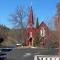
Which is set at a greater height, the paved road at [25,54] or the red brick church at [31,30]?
the red brick church at [31,30]

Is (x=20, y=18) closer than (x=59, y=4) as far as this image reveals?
No

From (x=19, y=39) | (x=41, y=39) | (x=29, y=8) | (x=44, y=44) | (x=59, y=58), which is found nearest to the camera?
(x=59, y=58)

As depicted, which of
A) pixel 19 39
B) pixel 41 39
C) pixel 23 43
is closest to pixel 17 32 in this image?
pixel 19 39

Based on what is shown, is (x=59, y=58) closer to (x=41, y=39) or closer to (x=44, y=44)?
(x=44, y=44)

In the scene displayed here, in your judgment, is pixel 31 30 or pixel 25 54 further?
pixel 31 30

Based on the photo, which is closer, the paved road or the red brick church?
the paved road

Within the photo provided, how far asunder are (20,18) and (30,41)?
586 centimetres

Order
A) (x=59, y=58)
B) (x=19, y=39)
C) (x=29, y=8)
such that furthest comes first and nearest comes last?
1. (x=19, y=39)
2. (x=29, y=8)
3. (x=59, y=58)

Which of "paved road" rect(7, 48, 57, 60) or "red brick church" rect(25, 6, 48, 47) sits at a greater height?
"red brick church" rect(25, 6, 48, 47)

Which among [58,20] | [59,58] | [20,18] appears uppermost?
[20,18]

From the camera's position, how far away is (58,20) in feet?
→ 42.6

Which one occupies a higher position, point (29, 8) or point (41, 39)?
point (29, 8)

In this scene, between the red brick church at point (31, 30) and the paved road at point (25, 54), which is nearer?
the paved road at point (25, 54)

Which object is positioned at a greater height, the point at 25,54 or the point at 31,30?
the point at 31,30
